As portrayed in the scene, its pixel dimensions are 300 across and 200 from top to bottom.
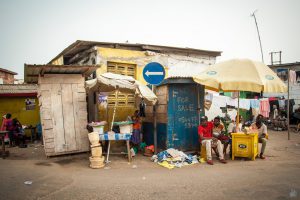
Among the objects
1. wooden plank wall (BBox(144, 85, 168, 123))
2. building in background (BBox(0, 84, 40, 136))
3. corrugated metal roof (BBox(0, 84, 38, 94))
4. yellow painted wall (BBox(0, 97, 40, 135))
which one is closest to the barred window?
wooden plank wall (BBox(144, 85, 168, 123))

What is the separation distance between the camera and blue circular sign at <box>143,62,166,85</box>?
7.98m

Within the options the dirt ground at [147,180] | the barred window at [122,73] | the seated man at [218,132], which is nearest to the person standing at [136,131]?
the dirt ground at [147,180]

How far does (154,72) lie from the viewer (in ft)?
26.3

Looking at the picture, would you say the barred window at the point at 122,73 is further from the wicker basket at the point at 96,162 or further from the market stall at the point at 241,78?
the market stall at the point at 241,78

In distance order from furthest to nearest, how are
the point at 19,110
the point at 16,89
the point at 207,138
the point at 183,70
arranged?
1. the point at 16,89
2. the point at 19,110
3. the point at 183,70
4. the point at 207,138

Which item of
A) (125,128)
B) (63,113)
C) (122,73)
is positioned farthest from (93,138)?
(122,73)

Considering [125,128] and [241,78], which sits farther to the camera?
[125,128]

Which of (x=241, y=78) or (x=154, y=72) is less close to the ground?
(x=154, y=72)

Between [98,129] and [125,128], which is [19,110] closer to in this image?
[98,129]

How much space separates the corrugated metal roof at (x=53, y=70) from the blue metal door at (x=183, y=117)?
9.69ft

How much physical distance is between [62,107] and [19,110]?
25.6 feet

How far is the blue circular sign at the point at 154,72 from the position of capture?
798cm

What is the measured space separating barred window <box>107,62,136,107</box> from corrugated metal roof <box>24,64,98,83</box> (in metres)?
2.08

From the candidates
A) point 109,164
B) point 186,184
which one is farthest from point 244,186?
point 109,164
